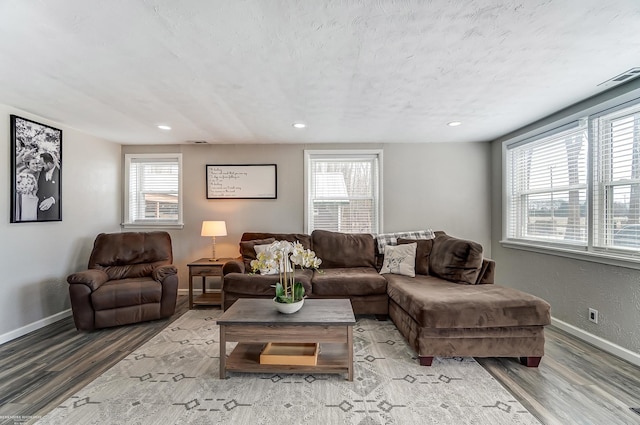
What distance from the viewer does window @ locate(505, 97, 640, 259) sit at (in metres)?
2.47

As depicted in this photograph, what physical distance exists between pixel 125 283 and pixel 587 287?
4.68m

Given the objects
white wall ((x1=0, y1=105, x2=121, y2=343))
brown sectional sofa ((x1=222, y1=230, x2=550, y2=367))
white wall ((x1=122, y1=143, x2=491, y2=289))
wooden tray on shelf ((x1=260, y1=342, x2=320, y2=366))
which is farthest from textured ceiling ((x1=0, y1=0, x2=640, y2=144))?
wooden tray on shelf ((x1=260, y1=342, x2=320, y2=366))

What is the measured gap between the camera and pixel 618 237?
2.55m

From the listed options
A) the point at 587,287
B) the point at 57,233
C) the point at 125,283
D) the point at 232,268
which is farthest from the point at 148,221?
the point at 587,287

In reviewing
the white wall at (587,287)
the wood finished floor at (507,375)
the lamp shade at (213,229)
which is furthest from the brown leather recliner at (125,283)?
the white wall at (587,287)

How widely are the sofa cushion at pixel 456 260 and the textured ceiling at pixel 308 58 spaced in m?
1.42

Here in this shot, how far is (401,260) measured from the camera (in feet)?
12.0

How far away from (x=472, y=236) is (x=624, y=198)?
1927 mm

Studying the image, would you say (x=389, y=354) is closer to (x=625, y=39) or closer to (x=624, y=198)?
(x=624, y=198)

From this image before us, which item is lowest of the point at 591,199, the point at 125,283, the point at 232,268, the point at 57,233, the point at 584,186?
the point at 125,283

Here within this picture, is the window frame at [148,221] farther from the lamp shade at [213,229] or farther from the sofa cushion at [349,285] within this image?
the sofa cushion at [349,285]

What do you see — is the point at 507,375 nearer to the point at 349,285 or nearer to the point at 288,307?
the point at 349,285

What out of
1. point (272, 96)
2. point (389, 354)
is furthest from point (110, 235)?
point (389, 354)

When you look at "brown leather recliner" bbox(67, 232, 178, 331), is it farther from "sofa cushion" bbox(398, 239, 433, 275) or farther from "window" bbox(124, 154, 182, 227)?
"sofa cushion" bbox(398, 239, 433, 275)
